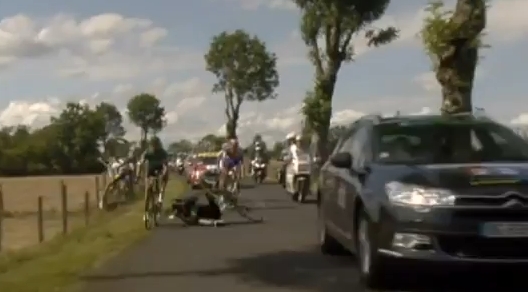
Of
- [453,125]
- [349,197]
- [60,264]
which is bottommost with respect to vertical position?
[60,264]

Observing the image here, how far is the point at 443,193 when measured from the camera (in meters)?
9.18

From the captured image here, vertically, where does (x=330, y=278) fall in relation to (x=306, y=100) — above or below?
below

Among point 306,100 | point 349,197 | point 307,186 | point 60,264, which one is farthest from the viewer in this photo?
point 306,100

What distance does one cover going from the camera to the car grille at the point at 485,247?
29.8ft

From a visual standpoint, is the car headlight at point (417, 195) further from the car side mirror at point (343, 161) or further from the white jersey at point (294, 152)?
the white jersey at point (294, 152)

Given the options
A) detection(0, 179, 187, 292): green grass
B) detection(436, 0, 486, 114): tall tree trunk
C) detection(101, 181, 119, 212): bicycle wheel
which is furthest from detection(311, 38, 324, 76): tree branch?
detection(436, 0, 486, 114): tall tree trunk

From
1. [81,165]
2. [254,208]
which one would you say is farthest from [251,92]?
[254,208]

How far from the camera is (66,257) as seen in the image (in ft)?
48.7

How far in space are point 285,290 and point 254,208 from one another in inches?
578

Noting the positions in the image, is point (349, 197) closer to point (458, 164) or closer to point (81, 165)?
point (458, 164)

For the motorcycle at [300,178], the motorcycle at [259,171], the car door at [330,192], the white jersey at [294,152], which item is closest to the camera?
the car door at [330,192]

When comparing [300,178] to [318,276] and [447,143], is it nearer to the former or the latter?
[318,276]

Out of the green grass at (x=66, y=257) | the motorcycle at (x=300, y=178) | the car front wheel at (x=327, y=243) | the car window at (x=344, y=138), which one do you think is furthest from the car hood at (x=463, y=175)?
the motorcycle at (x=300, y=178)

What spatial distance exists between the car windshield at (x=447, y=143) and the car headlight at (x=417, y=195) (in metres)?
0.90
